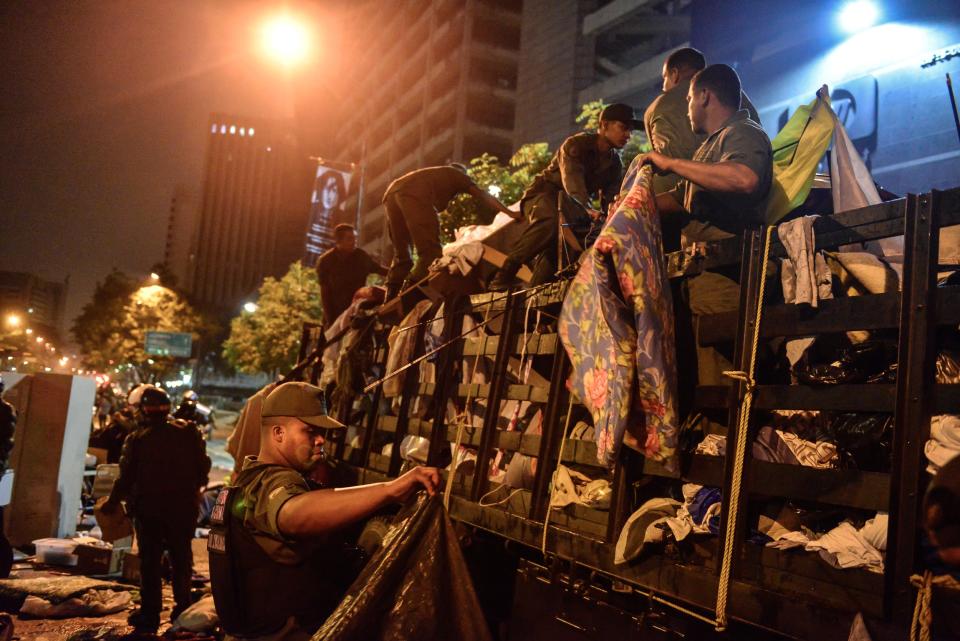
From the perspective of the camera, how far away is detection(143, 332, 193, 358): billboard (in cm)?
4878

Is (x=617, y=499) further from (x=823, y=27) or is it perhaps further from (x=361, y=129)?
(x=361, y=129)

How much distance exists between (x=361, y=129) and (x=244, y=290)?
2504 inches

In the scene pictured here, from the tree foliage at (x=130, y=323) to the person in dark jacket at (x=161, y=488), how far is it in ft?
169

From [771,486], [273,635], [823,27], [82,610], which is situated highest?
[823,27]

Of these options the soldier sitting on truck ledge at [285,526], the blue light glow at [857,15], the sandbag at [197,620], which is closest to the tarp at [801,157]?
the soldier sitting on truck ledge at [285,526]

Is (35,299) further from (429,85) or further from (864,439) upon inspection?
(864,439)

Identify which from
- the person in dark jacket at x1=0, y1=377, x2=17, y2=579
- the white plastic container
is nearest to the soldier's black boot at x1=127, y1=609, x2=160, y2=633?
the person in dark jacket at x1=0, y1=377, x2=17, y2=579

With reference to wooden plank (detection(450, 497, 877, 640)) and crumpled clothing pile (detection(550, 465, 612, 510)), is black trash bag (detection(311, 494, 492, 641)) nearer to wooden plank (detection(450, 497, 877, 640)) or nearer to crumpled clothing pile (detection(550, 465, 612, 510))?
wooden plank (detection(450, 497, 877, 640))

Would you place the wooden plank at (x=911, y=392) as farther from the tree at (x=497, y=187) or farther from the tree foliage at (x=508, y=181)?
the tree at (x=497, y=187)

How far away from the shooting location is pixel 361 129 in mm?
71688

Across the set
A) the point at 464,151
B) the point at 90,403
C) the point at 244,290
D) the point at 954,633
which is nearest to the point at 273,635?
the point at 954,633

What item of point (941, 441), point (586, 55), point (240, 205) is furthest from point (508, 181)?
point (240, 205)

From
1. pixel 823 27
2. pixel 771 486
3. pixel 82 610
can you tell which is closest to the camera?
pixel 771 486

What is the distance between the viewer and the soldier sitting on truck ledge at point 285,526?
2666 millimetres
